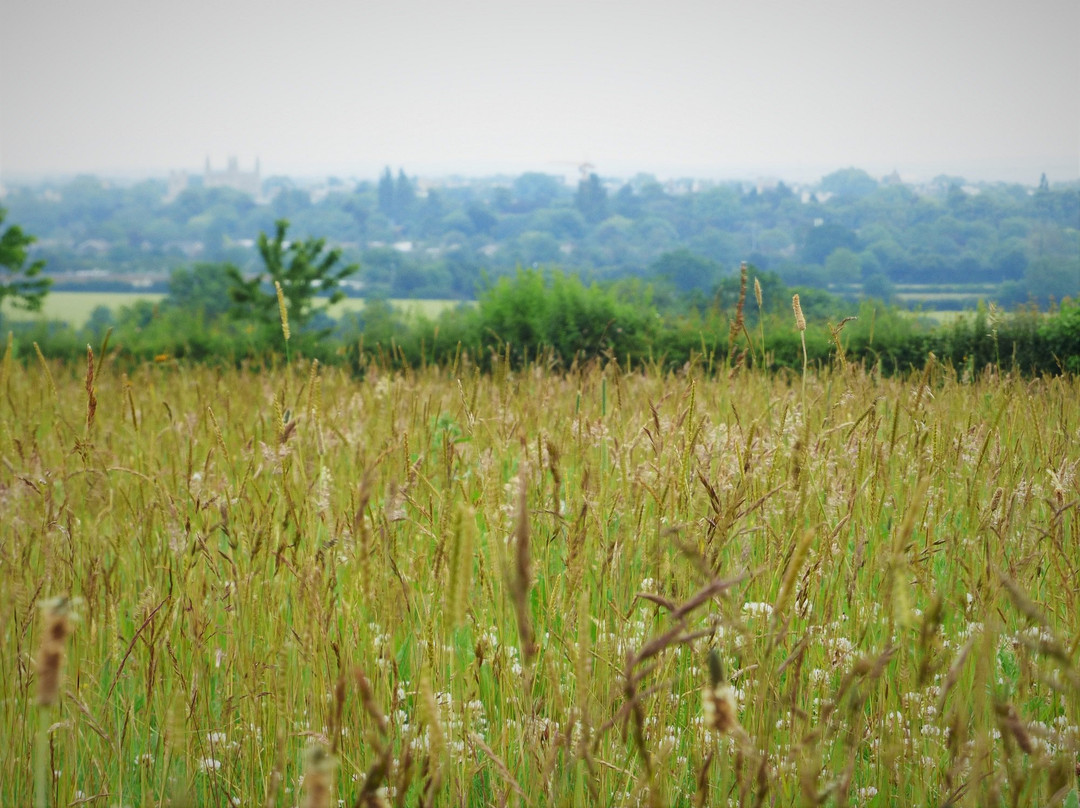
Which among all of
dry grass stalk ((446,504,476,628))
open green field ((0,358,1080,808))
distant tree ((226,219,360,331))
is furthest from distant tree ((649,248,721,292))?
dry grass stalk ((446,504,476,628))

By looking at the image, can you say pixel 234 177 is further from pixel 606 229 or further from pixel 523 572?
pixel 523 572

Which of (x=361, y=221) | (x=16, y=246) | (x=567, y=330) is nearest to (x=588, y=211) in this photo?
(x=361, y=221)

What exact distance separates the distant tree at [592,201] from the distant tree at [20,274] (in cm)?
3895

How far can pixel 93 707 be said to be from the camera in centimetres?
182

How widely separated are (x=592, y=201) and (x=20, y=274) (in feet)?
134

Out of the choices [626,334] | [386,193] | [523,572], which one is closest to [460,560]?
[523,572]

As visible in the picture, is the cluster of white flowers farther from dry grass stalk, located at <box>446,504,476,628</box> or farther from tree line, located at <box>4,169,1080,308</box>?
tree line, located at <box>4,169,1080,308</box>

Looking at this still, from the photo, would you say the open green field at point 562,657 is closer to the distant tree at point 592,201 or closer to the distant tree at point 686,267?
the distant tree at point 686,267

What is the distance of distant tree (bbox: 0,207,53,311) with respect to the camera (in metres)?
25.3

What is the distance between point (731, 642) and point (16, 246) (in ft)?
98.2

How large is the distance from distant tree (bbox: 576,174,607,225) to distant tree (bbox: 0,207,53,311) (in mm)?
38949

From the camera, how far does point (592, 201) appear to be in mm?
60500

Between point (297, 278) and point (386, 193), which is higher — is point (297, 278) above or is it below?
below

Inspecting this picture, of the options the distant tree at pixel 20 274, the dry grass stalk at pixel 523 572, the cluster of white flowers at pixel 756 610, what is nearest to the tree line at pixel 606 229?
the cluster of white flowers at pixel 756 610
